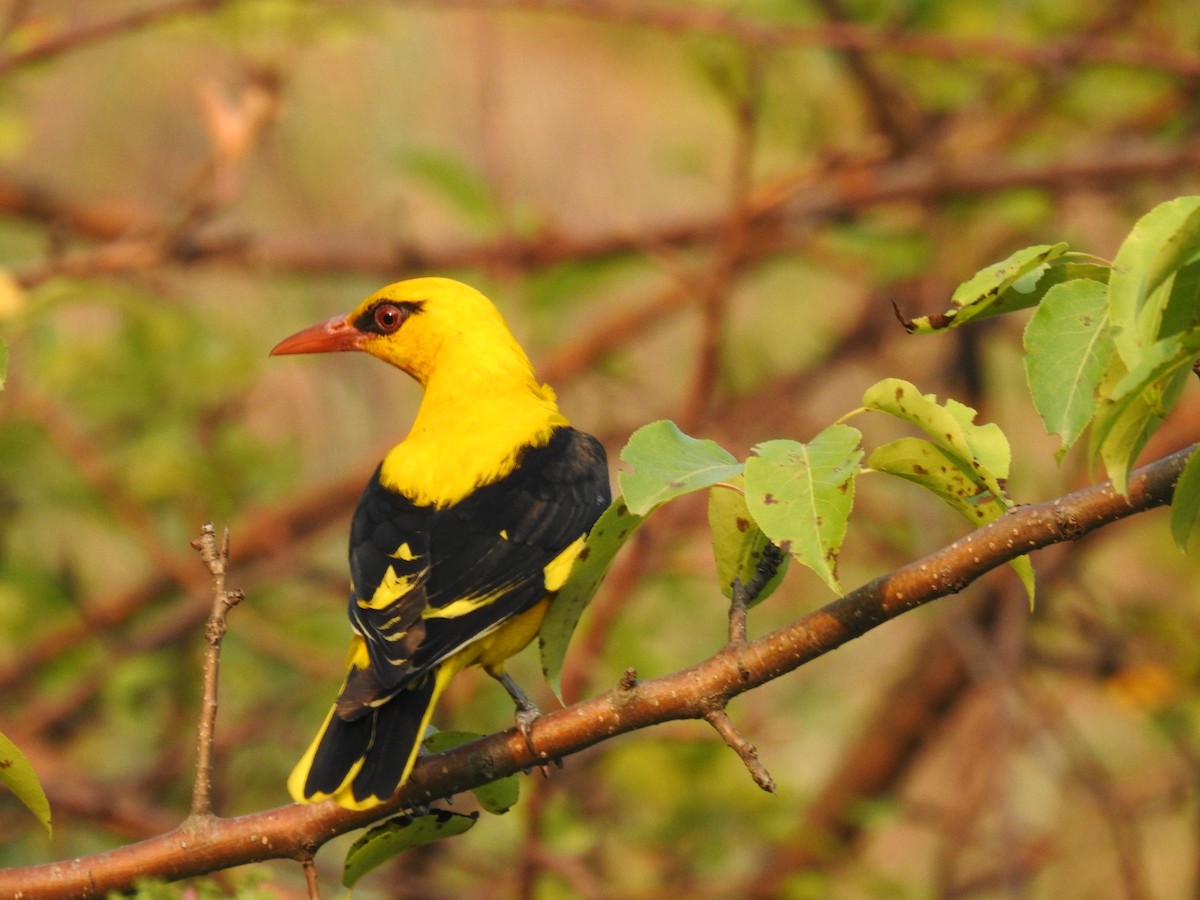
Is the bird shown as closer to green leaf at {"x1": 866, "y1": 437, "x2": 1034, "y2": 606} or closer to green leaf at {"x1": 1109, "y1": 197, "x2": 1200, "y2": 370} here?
green leaf at {"x1": 866, "y1": 437, "x2": 1034, "y2": 606}

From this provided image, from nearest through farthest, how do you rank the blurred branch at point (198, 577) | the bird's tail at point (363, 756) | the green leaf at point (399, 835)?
the green leaf at point (399, 835) → the bird's tail at point (363, 756) → the blurred branch at point (198, 577)

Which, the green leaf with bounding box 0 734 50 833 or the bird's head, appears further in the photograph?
the bird's head

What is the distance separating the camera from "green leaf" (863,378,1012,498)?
4.71 feet

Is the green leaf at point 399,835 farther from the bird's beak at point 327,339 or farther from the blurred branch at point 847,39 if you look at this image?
the blurred branch at point 847,39

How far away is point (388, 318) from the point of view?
327 cm

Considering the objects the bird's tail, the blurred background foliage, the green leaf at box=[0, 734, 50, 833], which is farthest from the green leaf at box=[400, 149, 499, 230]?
the green leaf at box=[0, 734, 50, 833]

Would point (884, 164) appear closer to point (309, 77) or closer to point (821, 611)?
point (309, 77)

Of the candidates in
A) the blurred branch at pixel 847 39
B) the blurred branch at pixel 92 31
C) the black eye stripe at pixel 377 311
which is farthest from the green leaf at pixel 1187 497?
the blurred branch at pixel 92 31

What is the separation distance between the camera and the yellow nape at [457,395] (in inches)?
111

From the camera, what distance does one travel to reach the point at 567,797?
462cm

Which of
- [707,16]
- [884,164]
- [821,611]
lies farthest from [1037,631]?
[821,611]

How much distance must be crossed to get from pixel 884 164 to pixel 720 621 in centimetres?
176

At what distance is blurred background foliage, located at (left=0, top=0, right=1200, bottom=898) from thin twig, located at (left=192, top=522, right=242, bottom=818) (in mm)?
1792

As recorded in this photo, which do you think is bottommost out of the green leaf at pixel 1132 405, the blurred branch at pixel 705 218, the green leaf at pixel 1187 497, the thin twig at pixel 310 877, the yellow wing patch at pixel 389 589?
the blurred branch at pixel 705 218
